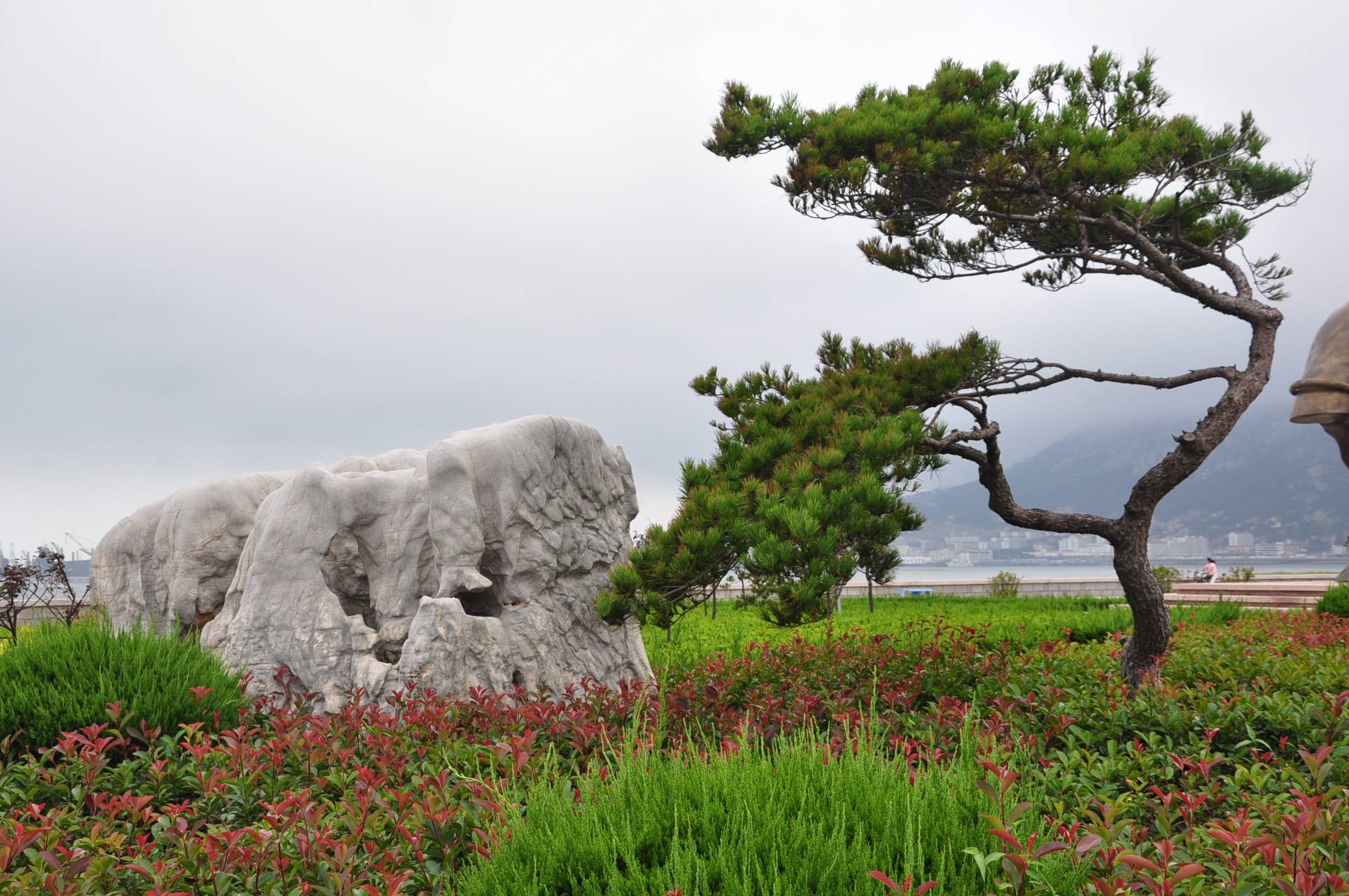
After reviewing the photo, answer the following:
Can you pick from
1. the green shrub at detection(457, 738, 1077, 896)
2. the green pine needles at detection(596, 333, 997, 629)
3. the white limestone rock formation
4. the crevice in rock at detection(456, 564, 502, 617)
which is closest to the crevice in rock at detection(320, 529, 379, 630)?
the crevice in rock at detection(456, 564, 502, 617)

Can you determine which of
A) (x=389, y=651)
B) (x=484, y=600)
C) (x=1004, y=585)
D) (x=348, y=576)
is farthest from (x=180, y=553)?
(x=1004, y=585)

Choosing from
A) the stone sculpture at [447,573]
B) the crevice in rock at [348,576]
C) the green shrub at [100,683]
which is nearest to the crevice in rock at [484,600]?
the stone sculpture at [447,573]

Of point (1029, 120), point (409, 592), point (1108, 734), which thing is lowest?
point (1108, 734)

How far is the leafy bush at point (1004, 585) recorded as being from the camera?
751 inches

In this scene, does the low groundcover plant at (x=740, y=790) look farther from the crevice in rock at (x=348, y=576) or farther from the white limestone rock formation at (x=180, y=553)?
the white limestone rock formation at (x=180, y=553)

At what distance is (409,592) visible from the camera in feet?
22.0

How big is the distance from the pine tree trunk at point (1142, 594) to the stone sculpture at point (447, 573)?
12.8 feet

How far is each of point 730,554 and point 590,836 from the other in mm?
2304

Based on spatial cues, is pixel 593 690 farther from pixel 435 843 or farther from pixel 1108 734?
pixel 1108 734

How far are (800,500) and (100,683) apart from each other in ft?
14.4

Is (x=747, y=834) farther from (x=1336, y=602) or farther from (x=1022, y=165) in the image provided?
(x=1336, y=602)

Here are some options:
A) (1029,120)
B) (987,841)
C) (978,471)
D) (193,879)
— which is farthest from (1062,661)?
(193,879)

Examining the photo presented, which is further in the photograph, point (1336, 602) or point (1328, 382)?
point (1336, 602)

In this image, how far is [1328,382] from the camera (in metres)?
5.04
